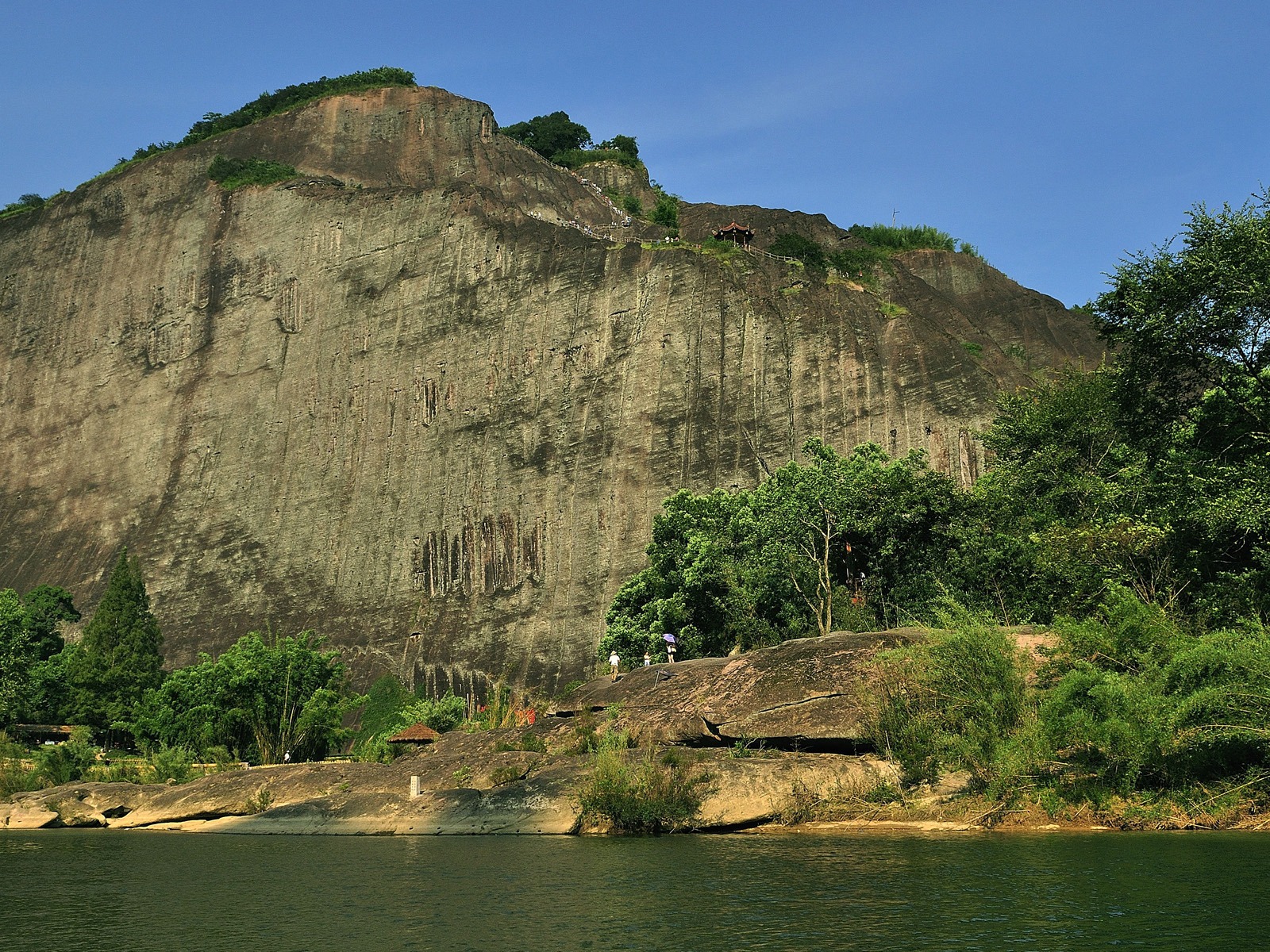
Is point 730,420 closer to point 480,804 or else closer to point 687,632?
point 687,632

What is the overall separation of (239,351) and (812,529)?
41.7 metres

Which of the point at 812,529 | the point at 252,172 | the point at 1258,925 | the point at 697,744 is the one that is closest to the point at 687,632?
the point at 812,529

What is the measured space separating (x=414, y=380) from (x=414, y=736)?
29689 mm

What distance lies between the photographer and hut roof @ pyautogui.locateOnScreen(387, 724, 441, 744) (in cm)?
3472

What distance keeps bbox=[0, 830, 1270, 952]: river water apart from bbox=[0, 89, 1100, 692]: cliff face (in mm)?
31878

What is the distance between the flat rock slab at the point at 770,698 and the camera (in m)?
24.0

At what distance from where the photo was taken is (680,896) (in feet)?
48.7

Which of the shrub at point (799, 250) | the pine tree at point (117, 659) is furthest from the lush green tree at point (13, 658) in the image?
the shrub at point (799, 250)

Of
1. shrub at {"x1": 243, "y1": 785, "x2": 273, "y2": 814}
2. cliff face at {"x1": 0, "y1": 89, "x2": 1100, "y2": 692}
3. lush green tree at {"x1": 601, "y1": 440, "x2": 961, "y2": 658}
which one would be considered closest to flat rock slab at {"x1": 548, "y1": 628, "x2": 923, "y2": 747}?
shrub at {"x1": 243, "y1": 785, "x2": 273, "y2": 814}

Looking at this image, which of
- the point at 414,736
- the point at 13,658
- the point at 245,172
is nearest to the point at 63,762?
the point at 414,736

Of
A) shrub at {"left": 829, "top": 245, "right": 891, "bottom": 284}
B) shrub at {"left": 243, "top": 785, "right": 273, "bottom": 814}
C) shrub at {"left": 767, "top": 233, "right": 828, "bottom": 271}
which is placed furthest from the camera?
shrub at {"left": 829, "top": 245, "right": 891, "bottom": 284}

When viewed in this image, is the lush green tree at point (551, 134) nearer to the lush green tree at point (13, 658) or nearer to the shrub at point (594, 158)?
the shrub at point (594, 158)

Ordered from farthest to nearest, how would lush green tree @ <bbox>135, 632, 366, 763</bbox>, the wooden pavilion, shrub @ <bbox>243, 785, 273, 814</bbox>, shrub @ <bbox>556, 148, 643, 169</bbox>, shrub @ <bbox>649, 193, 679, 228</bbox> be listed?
shrub @ <bbox>556, 148, 643, 169</bbox>, shrub @ <bbox>649, 193, 679, 228</bbox>, the wooden pavilion, lush green tree @ <bbox>135, 632, 366, 763</bbox>, shrub @ <bbox>243, 785, 273, 814</bbox>

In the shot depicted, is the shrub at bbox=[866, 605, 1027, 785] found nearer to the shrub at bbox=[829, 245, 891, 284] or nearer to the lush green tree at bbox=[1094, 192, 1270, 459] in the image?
the lush green tree at bbox=[1094, 192, 1270, 459]
